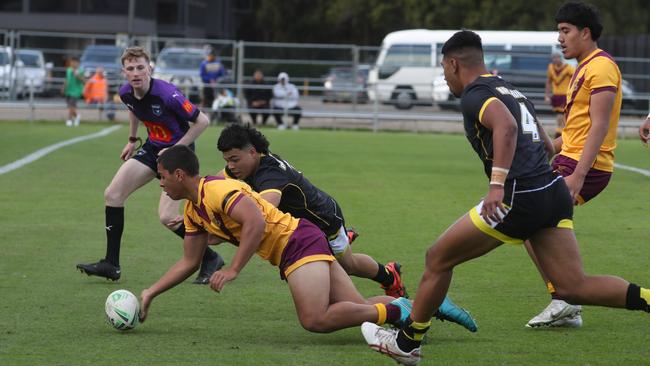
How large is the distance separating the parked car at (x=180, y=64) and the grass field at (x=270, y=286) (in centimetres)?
1641

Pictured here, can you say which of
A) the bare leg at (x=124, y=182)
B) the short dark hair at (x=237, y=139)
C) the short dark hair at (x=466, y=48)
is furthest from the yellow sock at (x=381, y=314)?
the bare leg at (x=124, y=182)

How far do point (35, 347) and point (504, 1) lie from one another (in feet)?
162

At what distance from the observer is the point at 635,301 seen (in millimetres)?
6434

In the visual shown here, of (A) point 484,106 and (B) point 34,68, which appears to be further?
(B) point 34,68

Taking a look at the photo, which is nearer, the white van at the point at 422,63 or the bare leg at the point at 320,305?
the bare leg at the point at 320,305

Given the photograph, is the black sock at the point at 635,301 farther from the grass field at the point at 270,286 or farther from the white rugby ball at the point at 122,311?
the white rugby ball at the point at 122,311

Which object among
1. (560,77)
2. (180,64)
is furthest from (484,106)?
(180,64)

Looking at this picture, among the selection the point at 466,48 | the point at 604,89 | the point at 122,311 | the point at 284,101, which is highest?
the point at 466,48

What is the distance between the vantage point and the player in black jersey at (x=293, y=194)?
291 inches

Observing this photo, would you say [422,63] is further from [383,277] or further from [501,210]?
[501,210]

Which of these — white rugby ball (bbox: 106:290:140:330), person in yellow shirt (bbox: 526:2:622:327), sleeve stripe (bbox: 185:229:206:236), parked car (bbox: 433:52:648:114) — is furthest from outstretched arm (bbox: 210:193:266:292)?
parked car (bbox: 433:52:648:114)

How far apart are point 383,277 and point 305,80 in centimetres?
2751

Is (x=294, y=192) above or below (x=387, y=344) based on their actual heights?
above

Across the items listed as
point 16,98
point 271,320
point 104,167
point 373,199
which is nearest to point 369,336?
point 271,320
